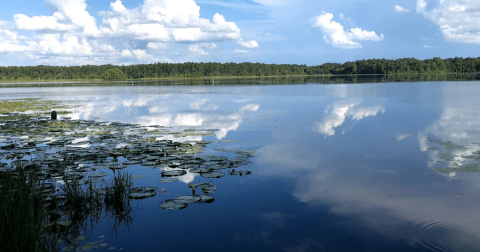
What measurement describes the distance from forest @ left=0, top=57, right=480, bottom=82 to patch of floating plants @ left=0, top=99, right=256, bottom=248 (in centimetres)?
13757

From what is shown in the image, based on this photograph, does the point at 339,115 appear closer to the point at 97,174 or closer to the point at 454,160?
the point at 454,160

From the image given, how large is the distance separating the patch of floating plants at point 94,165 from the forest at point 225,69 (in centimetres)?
13757

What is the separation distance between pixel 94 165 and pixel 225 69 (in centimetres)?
16026

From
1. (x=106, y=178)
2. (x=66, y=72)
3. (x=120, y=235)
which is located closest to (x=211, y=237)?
(x=120, y=235)

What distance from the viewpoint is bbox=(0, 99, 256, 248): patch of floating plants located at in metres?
5.71

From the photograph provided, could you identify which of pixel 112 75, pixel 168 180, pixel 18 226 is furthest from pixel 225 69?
pixel 18 226

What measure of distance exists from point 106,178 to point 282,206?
3.68m

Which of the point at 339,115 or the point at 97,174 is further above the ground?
the point at 339,115

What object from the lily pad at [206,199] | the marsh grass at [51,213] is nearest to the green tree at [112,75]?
the marsh grass at [51,213]

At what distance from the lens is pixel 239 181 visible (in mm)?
7309

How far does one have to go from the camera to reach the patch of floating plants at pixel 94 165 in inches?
225

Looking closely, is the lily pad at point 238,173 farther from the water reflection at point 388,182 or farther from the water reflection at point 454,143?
the water reflection at point 454,143

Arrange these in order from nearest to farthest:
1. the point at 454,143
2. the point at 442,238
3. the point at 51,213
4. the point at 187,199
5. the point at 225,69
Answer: the point at 442,238
the point at 51,213
the point at 187,199
the point at 454,143
the point at 225,69

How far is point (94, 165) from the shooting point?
26.7 feet
